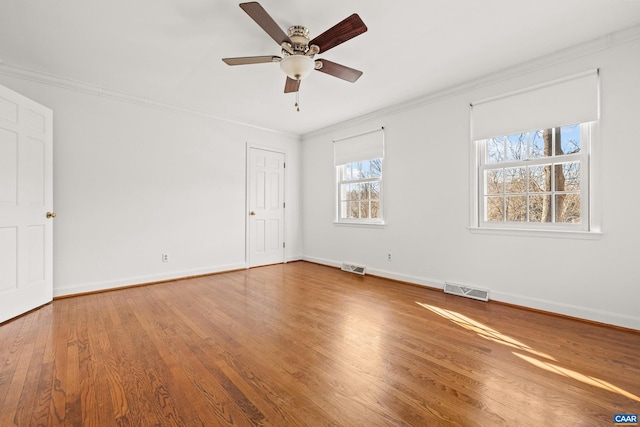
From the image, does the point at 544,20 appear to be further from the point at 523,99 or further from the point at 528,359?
the point at 528,359

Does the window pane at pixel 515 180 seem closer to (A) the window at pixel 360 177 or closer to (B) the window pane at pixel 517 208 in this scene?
(B) the window pane at pixel 517 208

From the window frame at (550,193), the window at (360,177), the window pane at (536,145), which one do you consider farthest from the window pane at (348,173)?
the window pane at (536,145)

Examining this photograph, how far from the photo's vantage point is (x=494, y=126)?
127 inches

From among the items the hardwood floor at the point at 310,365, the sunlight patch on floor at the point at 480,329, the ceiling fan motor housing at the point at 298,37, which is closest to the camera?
the hardwood floor at the point at 310,365

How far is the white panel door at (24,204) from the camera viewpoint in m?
2.69

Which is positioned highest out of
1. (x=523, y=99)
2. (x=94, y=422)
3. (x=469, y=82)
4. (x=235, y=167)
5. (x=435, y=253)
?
(x=469, y=82)

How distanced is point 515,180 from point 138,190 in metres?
4.76

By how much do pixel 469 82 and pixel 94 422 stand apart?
172 inches

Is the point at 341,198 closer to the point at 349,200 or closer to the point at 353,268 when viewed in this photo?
the point at 349,200

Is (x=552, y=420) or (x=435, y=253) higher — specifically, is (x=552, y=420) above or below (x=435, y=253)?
below

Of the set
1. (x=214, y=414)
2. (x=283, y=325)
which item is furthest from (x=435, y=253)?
(x=214, y=414)

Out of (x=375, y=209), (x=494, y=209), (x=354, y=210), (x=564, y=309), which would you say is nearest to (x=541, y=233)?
(x=494, y=209)

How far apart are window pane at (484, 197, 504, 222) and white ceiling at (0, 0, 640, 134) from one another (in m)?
1.45

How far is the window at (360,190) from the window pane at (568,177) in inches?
86.6
